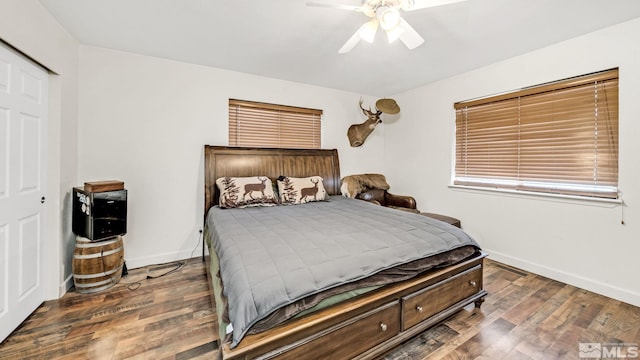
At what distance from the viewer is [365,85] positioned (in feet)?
13.1

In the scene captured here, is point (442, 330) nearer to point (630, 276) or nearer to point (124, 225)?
point (630, 276)

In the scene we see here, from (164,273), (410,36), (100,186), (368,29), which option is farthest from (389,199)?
(100,186)

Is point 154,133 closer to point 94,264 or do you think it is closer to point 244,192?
point 244,192

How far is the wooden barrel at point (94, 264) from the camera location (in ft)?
7.39

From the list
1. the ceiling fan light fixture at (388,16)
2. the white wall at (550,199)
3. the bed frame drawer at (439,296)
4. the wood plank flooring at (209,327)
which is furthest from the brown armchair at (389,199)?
the ceiling fan light fixture at (388,16)

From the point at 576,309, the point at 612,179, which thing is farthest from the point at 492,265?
the point at 612,179

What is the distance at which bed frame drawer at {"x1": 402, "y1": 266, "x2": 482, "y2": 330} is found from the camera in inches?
64.8

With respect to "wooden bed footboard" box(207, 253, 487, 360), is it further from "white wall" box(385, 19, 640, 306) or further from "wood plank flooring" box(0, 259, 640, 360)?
"white wall" box(385, 19, 640, 306)

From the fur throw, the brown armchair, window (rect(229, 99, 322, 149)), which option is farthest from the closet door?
the brown armchair

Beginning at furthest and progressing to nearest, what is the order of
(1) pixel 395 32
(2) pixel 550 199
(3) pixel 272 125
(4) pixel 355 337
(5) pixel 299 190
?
(3) pixel 272 125 → (5) pixel 299 190 → (2) pixel 550 199 → (1) pixel 395 32 → (4) pixel 355 337

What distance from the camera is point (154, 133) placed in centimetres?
294

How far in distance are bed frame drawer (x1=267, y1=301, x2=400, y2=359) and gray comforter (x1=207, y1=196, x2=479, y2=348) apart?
252mm

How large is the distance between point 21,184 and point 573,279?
4970 mm

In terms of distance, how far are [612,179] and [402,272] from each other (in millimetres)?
2434
